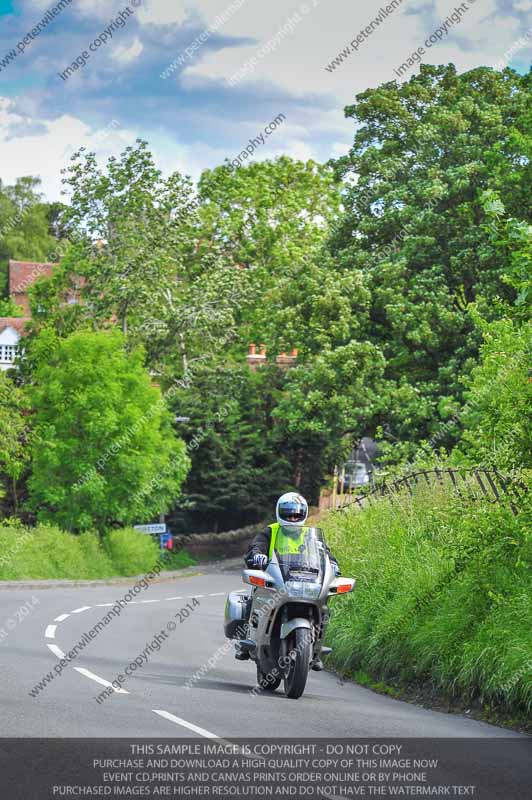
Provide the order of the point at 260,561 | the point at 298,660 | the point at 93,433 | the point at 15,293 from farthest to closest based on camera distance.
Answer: the point at 15,293 < the point at 93,433 < the point at 260,561 < the point at 298,660

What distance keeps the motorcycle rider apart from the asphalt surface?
114 cm

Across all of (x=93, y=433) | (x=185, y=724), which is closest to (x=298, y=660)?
(x=185, y=724)

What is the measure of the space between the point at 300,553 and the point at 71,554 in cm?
2796

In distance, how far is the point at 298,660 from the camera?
11.4m

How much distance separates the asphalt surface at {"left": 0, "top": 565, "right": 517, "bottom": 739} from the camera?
31.6 feet

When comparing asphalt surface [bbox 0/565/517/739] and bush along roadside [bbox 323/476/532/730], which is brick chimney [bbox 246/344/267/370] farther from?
bush along roadside [bbox 323/476/532/730]

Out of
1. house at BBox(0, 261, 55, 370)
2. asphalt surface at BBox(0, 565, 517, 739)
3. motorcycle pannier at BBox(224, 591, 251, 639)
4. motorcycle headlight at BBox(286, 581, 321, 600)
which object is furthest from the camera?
house at BBox(0, 261, 55, 370)

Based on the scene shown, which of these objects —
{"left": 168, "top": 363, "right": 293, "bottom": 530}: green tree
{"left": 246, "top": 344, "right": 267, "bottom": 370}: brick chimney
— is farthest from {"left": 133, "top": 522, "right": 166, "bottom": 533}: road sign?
{"left": 246, "top": 344, "right": 267, "bottom": 370}: brick chimney

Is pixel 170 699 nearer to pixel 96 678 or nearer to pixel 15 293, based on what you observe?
pixel 96 678

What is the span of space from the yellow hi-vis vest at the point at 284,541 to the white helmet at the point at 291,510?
0.26ft

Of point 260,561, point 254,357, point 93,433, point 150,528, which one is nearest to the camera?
point 260,561

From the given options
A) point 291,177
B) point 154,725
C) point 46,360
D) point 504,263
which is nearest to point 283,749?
point 154,725

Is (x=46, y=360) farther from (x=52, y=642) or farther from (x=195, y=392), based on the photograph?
(x=52, y=642)

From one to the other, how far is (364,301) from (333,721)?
94.8ft
